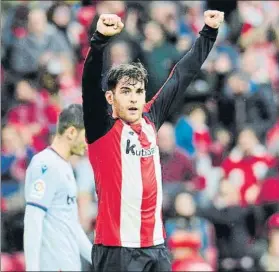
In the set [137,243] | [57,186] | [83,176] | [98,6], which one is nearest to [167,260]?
[137,243]

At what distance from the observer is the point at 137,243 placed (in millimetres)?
6137

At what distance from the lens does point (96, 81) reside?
591 centimetres

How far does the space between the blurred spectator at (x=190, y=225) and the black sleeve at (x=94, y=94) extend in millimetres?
4545

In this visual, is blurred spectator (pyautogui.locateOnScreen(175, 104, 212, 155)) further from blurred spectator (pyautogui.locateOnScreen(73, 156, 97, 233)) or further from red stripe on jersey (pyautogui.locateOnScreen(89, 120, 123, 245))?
red stripe on jersey (pyautogui.locateOnScreen(89, 120, 123, 245))

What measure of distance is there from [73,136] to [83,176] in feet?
10.9

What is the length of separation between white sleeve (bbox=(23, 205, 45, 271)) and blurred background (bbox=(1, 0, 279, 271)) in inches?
103

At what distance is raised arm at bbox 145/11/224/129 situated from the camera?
6469 millimetres

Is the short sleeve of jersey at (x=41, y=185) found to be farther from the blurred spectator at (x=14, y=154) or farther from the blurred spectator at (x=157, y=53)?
the blurred spectator at (x=157, y=53)

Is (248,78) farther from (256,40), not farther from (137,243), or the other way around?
(137,243)

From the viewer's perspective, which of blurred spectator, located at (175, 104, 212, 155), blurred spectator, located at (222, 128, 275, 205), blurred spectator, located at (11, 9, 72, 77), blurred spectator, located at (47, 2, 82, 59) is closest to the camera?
blurred spectator, located at (222, 128, 275, 205)

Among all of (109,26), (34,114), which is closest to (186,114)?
(34,114)

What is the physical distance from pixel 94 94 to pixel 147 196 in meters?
0.69

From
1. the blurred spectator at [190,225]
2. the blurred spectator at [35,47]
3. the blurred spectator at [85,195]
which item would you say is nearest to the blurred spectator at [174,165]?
the blurred spectator at [190,225]

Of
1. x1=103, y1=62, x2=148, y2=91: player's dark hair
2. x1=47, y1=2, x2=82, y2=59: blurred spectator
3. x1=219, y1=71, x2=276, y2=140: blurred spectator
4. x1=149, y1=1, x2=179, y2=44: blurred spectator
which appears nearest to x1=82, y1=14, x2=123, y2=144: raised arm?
x1=103, y1=62, x2=148, y2=91: player's dark hair
